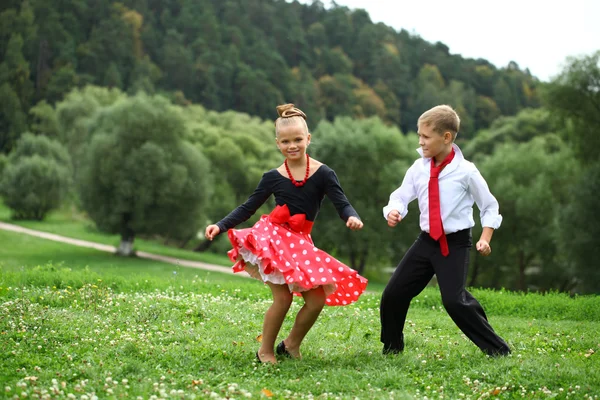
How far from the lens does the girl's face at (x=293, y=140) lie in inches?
269

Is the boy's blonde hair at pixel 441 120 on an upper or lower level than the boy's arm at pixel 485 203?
upper

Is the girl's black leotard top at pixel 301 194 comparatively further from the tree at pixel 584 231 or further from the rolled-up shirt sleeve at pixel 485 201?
the tree at pixel 584 231

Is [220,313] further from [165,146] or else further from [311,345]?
[165,146]

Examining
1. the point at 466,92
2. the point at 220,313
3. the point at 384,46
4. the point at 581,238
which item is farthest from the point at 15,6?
the point at 220,313

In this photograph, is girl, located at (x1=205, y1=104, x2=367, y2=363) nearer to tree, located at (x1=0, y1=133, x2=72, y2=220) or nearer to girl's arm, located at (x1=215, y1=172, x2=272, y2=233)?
girl's arm, located at (x1=215, y1=172, x2=272, y2=233)

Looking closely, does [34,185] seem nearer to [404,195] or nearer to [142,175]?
[142,175]

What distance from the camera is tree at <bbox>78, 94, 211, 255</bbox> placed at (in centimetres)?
4191

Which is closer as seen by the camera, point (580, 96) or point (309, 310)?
point (309, 310)

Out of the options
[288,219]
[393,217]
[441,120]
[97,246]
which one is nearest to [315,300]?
[288,219]

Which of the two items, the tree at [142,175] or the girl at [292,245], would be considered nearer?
the girl at [292,245]

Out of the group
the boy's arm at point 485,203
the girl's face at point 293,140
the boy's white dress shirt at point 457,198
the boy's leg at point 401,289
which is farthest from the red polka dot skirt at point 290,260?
the boy's arm at point 485,203

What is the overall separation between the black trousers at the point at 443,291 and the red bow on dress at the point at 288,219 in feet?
3.66

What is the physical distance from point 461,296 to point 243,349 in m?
2.25

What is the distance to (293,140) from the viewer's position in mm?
6871
